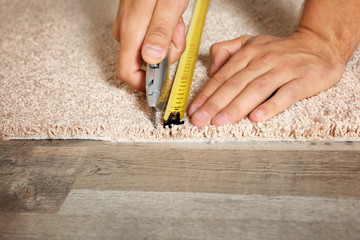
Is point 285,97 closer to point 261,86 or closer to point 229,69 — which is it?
point 261,86

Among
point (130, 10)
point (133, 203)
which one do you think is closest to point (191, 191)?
point (133, 203)

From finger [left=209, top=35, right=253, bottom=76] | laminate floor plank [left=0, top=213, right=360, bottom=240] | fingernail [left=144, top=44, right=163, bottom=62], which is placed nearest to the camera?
laminate floor plank [left=0, top=213, right=360, bottom=240]

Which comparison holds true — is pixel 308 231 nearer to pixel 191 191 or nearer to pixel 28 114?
pixel 191 191

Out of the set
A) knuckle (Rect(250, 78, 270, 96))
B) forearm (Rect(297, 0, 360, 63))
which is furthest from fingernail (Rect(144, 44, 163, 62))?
forearm (Rect(297, 0, 360, 63))

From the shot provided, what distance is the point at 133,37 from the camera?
0.79m

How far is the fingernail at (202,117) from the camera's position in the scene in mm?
743

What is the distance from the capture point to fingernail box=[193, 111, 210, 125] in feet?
2.44

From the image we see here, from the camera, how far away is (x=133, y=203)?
2.02ft

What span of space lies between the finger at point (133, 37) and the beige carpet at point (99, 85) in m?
0.06

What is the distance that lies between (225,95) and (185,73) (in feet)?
0.51

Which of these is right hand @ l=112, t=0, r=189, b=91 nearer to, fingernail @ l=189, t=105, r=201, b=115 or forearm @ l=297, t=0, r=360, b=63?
fingernail @ l=189, t=105, r=201, b=115

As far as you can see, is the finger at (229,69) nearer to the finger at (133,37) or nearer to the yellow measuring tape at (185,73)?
the yellow measuring tape at (185,73)

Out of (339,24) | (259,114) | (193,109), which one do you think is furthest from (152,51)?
(339,24)

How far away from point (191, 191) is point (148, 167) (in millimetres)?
110
